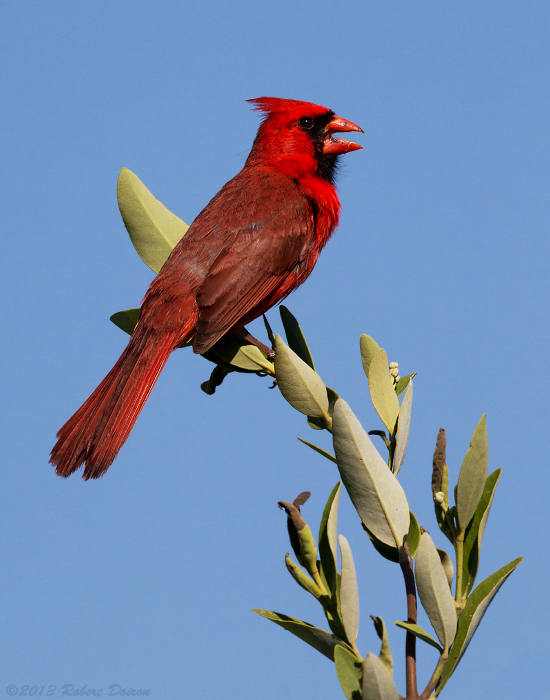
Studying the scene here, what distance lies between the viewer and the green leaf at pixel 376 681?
156cm

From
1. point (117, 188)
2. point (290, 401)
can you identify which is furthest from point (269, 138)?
point (290, 401)

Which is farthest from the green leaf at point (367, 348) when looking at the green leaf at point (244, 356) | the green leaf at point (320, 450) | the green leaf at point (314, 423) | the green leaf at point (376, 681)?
the green leaf at point (376, 681)

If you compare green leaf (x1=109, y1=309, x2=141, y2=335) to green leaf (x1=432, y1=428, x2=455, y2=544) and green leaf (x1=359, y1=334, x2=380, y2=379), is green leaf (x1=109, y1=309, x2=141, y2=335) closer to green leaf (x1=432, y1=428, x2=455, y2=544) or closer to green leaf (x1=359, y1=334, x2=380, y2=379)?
green leaf (x1=359, y1=334, x2=380, y2=379)

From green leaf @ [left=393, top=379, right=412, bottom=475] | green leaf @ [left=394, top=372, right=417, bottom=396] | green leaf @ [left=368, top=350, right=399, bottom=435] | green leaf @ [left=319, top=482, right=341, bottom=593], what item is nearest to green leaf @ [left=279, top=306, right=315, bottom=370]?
green leaf @ [left=394, top=372, right=417, bottom=396]

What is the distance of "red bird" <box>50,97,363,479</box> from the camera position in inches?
128

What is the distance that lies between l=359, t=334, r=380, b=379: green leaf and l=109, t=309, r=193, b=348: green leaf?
1272 mm

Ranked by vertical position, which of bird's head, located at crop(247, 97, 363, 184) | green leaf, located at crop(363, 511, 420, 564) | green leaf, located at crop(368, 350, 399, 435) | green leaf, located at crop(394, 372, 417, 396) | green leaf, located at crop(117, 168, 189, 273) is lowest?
green leaf, located at crop(363, 511, 420, 564)

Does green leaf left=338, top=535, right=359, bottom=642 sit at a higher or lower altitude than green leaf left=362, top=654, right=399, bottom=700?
higher

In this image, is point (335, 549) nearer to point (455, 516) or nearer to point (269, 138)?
point (455, 516)

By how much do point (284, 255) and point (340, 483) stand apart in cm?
226

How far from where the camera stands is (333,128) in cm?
479

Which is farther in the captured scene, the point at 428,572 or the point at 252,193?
the point at 252,193

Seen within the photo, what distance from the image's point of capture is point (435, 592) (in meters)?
1.76

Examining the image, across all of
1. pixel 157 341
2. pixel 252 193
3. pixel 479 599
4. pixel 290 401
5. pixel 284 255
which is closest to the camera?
pixel 479 599
